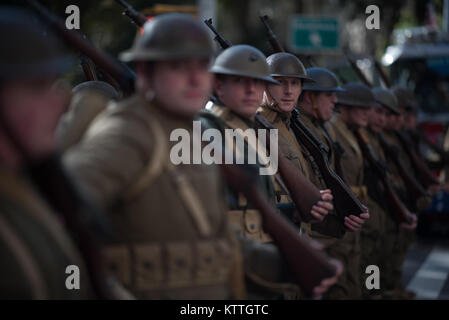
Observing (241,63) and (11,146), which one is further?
(241,63)

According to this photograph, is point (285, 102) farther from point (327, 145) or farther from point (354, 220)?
point (327, 145)

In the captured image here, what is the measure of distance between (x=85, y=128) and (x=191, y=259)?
0.69 meters

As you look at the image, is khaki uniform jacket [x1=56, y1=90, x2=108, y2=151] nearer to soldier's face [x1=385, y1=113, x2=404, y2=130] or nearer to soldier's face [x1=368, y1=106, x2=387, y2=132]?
soldier's face [x1=368, y1=106, x2=387, y2=132]

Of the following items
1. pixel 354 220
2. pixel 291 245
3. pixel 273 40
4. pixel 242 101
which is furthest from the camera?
pixel 273 40

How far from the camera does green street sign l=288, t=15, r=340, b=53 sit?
19.5 m

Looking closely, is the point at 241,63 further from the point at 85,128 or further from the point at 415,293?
the point at 415,293

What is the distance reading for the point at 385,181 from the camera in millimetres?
9562

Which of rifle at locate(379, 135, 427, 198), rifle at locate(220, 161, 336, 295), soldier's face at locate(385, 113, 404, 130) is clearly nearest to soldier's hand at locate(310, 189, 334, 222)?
rifle at locate(220, 161, 336, 295)

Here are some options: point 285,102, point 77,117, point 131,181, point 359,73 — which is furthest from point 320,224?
point 359,73

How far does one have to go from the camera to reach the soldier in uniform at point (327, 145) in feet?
24.7

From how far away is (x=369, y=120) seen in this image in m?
10.3

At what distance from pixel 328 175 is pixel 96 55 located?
130 inches

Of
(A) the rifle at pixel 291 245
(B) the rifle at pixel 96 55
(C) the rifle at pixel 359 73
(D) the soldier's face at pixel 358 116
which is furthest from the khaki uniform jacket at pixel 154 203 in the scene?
(C) the rifle at pixel 359 73
